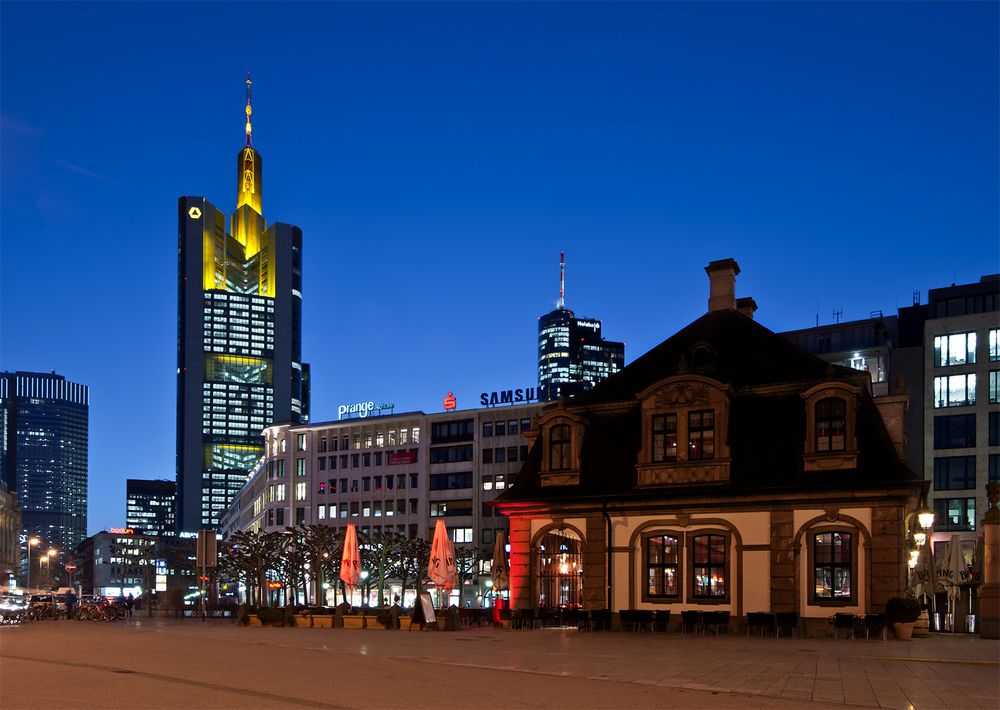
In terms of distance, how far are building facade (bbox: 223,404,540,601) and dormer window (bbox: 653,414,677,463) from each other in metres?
82.2

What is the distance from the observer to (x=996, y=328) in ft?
318

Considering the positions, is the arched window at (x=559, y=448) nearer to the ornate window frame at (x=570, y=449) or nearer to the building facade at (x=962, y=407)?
the ornate window frame at (x=570, y=449)

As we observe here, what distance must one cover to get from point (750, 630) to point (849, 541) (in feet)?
14.8

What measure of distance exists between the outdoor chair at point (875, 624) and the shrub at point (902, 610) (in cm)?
23

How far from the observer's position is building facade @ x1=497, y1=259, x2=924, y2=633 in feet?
118

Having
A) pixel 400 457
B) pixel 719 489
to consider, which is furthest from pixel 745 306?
pixel 400 457

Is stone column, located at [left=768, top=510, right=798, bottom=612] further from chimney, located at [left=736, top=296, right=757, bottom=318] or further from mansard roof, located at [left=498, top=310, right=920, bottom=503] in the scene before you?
chimney, located at [left=736, top=296, right=757, bottom=318]

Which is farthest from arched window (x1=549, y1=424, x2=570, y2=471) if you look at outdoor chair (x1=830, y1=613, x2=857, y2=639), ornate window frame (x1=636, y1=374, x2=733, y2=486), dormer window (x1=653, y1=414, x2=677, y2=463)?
outdoor chair (x1=830, y1=613, x2=857, y2=639)

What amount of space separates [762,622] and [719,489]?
16.0ft

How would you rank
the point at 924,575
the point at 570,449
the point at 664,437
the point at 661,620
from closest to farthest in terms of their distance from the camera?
the point at 661,620 < the point at 664,437 < the point at 924,575 < the point at 570,449

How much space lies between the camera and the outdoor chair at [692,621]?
3653cm

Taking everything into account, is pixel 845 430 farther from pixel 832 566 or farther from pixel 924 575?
pixel 924 575

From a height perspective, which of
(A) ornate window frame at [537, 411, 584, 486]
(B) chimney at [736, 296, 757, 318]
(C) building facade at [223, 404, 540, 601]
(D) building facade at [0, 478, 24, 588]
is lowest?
(D) building facade at [0, 478, 24, 588]

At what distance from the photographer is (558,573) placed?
43094 millimetres
